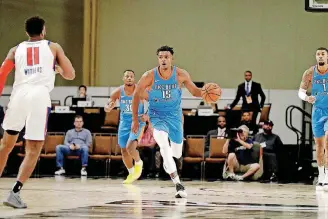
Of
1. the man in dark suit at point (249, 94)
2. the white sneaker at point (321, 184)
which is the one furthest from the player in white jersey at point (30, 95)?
the man in dark suit at point (249, 94)

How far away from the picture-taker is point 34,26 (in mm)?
7797

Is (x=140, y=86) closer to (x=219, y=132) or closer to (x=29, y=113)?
(x=29, y=113)

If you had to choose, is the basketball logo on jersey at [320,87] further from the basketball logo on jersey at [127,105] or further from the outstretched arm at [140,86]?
the outstretched arm at [140,86]

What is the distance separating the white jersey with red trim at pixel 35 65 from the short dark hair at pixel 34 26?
10cm

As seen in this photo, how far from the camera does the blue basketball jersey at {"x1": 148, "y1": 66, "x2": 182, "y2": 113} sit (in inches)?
421

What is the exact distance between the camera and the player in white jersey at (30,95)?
298 inches

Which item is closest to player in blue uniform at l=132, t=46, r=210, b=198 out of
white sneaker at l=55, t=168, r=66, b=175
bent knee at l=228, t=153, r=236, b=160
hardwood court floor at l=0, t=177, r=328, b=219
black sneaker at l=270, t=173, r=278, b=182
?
hardwood court floor at l=0, t=177, r=328, b=219

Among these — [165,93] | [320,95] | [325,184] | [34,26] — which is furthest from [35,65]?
[325,184]

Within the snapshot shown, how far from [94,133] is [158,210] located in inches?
448

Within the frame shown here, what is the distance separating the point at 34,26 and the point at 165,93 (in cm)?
326

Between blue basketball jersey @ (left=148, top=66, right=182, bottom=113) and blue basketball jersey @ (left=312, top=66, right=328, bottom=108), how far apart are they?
10.3 ft

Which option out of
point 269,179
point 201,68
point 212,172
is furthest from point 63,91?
point 269,179

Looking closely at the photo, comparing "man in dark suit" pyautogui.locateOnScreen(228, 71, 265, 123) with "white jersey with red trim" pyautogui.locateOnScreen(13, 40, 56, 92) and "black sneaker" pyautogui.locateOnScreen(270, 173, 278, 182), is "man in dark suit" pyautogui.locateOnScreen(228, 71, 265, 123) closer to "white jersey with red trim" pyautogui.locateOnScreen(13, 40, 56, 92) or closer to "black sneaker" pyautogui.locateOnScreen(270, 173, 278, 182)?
"black sneaker" pyautogui.locateOnScreen(270, 173, 278, 182)

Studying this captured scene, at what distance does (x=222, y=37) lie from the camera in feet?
75.3
